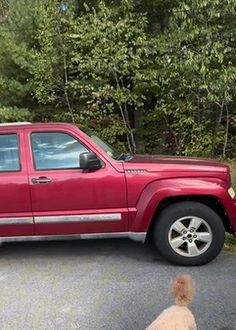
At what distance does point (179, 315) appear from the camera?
272 centimetres

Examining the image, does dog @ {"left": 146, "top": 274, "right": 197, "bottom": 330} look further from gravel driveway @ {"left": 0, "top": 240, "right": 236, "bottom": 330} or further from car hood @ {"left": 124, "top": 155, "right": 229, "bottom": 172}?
car hood @ {"left": 124, "top": 155, "right": 229, "bottom": 172}

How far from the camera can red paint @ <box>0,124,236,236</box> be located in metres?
5.48

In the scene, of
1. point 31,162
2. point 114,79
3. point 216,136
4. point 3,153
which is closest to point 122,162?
point 31,162

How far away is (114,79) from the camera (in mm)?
12883

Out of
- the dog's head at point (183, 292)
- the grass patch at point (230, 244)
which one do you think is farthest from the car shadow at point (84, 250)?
the dog's head at point (183, 292)

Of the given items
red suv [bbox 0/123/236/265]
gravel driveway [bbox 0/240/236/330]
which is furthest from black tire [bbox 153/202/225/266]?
gravel driveway [bbox 0/240/236/330]

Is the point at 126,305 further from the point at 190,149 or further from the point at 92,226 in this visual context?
the point at 190,149

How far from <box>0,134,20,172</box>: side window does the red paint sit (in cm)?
8

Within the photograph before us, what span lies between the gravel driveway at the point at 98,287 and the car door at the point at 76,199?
48 cm

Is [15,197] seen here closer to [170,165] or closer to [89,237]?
[89,237]

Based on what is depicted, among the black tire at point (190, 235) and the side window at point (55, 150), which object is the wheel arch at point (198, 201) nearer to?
the black tire at point (190, 235)

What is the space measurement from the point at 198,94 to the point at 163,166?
7.70m

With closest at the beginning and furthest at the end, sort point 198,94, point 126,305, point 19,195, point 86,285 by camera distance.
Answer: point 126,305 < point 86,285 < point 19,195 < point 198,94

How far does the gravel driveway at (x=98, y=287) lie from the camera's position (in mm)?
4254
